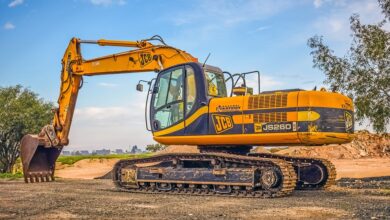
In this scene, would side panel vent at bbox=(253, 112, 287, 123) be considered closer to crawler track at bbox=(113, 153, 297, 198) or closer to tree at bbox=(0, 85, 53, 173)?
crawler track at bbox=(113, 153, 297, 198)

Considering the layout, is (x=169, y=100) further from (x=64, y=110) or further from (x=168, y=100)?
(x=64, y=110)

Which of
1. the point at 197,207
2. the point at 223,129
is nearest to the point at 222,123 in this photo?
the point at 223,129

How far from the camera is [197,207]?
383 inches

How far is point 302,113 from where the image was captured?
11.8 m

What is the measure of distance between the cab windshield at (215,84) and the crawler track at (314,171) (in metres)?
2.47

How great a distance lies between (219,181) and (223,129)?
1432 mm

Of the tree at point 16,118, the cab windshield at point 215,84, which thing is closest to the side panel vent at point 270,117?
the cab windshield at point 215,84

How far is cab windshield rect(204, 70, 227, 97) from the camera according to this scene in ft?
44.6

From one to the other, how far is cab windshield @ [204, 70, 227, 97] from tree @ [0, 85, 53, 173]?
73.2ft

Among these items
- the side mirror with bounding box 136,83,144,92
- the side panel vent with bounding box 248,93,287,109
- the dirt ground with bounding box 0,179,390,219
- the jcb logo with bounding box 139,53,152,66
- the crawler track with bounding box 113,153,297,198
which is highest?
the jcb logo with bounding box 139,53,152,66

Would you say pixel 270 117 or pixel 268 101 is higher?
pixel 268 101

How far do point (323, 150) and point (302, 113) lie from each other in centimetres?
2774

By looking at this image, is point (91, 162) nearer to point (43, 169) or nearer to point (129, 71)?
point (43, 169)

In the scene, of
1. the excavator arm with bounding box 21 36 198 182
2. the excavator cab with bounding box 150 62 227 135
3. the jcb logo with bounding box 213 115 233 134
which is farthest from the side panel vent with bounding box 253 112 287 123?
the excavator arm with bounding box 21 36 198 182
